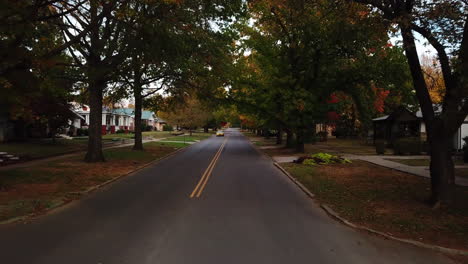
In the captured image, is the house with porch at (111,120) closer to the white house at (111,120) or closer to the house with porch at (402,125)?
the white house at (111,120)

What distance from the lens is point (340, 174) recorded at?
14.4 meters

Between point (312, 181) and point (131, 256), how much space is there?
353 inches

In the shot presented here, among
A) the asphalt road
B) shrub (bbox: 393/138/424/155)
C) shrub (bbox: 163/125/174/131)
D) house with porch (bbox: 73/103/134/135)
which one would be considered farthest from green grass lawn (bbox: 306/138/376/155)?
shrub (bbox: 163/125/174/131)

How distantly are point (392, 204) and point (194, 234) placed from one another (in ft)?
18.3

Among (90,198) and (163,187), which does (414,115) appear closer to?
(163,187)

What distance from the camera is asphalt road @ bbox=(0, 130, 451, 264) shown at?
17.0 ft

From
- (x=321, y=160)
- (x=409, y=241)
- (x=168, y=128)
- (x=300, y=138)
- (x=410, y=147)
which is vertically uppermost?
(x=168, y=128)

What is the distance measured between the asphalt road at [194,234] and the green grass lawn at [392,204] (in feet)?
2.33

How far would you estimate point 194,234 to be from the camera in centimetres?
622

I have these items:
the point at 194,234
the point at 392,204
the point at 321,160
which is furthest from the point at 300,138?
the point at 194,234

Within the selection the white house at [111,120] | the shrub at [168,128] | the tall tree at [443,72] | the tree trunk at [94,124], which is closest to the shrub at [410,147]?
the tall tree at [443,72]

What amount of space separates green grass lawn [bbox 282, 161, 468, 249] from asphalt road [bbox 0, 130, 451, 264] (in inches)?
27.9

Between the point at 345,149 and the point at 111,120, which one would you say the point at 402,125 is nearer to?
the point at 345,149

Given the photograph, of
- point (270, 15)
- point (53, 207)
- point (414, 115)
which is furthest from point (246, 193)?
point (414, 115)
